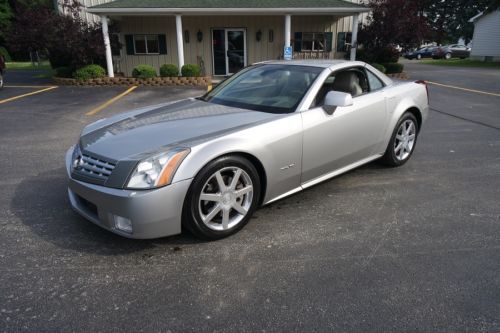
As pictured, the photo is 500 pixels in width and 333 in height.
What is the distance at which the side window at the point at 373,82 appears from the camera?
444cm

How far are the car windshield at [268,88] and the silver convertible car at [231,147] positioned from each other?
0.01m

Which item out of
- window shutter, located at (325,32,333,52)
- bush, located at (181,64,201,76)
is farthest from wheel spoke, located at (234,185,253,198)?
window shutter, located at (325,32,333,52)

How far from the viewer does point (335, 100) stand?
351 centimetres

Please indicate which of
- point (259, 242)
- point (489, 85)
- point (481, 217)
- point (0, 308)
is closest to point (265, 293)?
point (259, 242)

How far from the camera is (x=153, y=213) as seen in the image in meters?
2.71

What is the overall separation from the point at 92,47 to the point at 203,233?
14134mm

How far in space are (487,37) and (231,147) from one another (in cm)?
3686

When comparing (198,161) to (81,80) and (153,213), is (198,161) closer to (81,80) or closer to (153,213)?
(153,213)

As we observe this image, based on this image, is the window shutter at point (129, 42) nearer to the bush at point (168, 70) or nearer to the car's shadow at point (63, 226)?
the bush at point (168, 70)

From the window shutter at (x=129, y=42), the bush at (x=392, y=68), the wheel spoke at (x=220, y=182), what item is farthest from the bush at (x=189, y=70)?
the wheel spoke at (x=220, y=182)

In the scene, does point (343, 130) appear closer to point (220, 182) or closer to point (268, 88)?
point (268, 88)

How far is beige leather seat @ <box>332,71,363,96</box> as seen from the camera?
4090 mm

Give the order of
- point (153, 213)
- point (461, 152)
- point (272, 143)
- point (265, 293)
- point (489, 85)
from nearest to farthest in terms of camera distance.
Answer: point (265, 293)
point (153, 213)
point (272, 143)
point (461, 152)
point (489, 85)

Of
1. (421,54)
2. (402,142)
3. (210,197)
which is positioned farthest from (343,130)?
(421,54)
